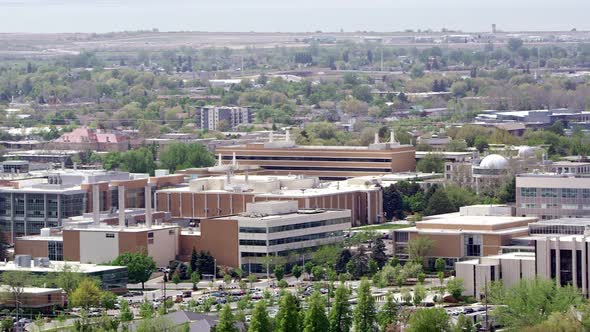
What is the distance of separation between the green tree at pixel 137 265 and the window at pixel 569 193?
29.8 feet

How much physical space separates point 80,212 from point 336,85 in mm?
66378

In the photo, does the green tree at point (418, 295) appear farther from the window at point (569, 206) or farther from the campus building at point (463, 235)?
the window at point (569, 206)

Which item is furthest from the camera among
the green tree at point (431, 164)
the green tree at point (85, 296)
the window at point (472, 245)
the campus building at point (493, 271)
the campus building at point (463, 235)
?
the green tree at point (431, 164)

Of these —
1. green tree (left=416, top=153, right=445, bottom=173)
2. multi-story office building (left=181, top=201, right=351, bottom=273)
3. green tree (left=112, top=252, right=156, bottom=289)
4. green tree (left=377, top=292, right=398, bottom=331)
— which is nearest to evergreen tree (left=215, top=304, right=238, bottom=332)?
green tree (left=377, top=292, right=398, bottom=331)

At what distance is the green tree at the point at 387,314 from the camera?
34.3 metres

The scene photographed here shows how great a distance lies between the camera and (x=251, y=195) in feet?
165

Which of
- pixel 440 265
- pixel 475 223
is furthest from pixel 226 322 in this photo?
pixel 475 223

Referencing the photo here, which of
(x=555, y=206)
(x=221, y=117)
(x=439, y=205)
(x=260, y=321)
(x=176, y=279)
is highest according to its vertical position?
(x=555, y=206)

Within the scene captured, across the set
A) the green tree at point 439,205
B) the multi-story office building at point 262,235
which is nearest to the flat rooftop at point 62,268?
the multi-story office building at point 262,235

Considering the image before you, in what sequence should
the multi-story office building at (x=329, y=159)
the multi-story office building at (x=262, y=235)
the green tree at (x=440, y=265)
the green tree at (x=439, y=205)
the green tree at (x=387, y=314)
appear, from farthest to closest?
the multi-story office building at (x=329, y=159), the green tree at (x=439, y=205), the multi-story office building at (x=262, y=235), the green tree at (x=440, y=265), the green tree at (x=387, y=314)

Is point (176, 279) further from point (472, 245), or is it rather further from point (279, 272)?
point (472, 245)

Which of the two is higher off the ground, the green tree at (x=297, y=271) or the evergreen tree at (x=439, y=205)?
the evergreen tree at (x=439, y=205)

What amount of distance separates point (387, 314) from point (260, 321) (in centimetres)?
250

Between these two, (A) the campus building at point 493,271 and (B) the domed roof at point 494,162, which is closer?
(A) the campus building at point 493,271
